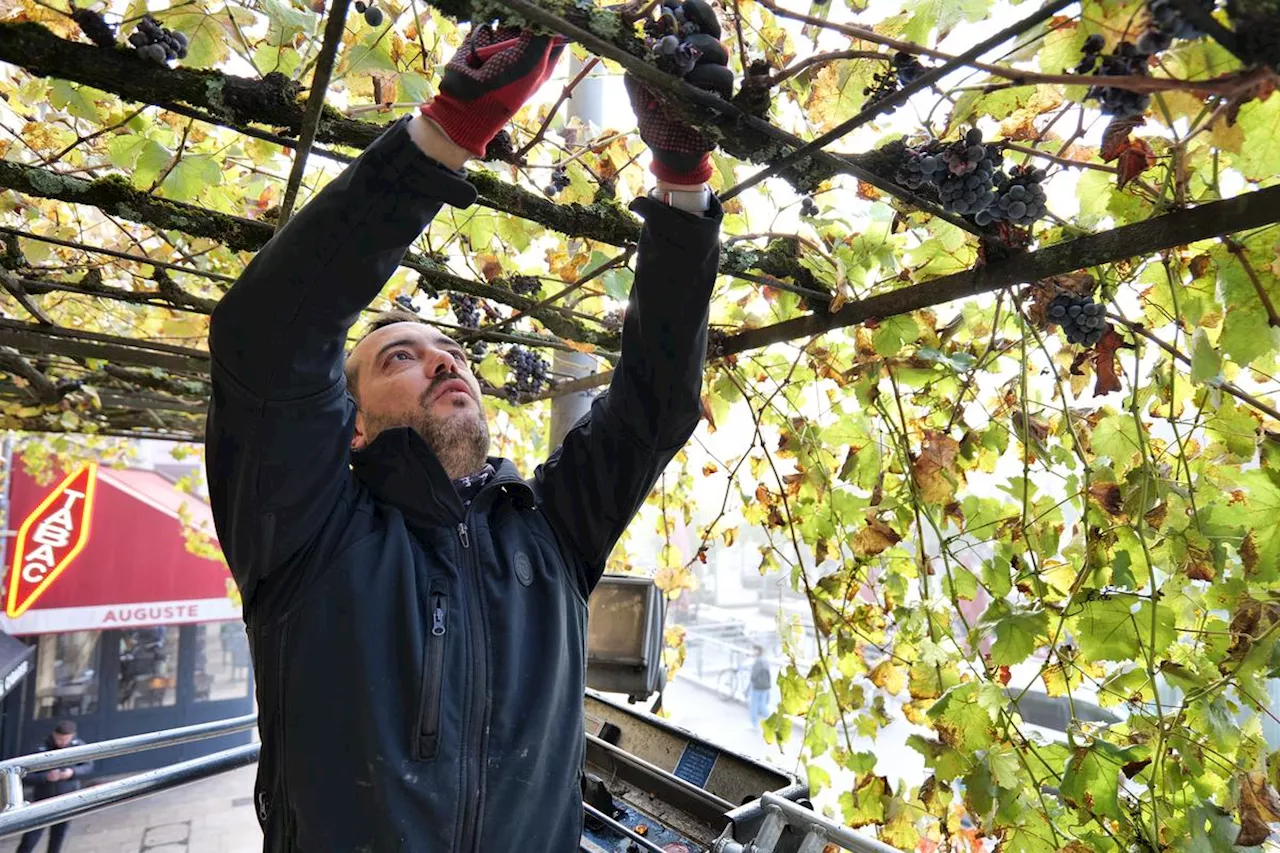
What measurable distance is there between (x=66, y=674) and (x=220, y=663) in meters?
1.78

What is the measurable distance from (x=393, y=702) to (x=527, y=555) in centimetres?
35

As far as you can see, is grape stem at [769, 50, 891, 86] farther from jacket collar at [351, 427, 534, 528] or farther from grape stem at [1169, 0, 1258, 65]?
jacket collar at [351, 427, 534, 528]

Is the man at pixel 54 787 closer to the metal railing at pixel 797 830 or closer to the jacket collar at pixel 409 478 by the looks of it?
the jacket collar at pixel 409 478

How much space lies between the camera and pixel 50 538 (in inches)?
300

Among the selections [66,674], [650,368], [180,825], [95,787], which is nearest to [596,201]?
[650,368]

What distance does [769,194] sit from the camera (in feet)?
5.67

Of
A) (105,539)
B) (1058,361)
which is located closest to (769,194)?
(1058,361)

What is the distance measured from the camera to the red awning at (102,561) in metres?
7.58

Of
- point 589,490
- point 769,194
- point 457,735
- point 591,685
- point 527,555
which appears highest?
point 769,194

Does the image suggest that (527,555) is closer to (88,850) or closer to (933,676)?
(933,676)

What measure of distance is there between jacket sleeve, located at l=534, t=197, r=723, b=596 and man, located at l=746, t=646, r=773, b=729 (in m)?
8.72

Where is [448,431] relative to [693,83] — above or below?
below

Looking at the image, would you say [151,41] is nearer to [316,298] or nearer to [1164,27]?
[316,298]

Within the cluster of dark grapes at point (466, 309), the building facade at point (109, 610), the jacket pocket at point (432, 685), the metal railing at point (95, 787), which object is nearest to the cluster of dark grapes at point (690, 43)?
the jacket pocket at point (432, 685)
